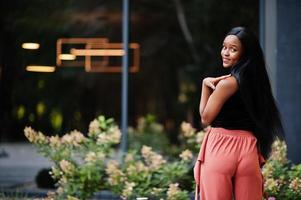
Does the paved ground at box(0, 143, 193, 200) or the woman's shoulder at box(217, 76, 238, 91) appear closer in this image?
the woman's shoulder at box(217, 76, 238, 91)

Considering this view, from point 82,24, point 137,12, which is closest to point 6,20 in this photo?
point 82,24

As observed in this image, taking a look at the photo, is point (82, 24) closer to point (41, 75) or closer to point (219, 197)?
point (41, 75)

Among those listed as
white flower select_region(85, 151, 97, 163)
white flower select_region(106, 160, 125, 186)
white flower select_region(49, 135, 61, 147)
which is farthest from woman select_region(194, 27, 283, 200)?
white flower select_region(49, 135, 61, 147)

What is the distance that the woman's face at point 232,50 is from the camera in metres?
4.32

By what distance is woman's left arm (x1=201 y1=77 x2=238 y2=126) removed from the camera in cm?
424

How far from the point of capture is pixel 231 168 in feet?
13.9

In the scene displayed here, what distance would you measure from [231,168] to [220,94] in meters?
0.49

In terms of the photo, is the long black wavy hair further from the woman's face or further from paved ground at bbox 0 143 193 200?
paved ground at bbox 0 143 193 200

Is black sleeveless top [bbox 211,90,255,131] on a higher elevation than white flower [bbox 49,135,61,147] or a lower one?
higher

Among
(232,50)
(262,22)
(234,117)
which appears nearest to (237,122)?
(234,117)

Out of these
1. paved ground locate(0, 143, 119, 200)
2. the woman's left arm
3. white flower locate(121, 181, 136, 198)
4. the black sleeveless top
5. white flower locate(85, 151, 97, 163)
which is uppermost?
the woman's left arm

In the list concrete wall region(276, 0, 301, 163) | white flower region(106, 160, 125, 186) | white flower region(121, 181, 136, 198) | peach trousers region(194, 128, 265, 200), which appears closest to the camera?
peach trousers region(194, 128, 265, 200)

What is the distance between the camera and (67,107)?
13.6 m

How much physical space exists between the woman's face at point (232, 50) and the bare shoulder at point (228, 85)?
6.2 inches
